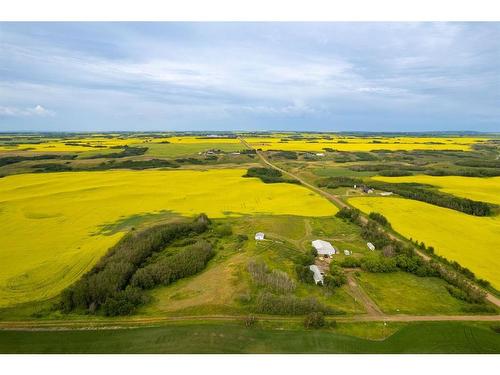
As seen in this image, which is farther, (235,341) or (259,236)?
(259,236)

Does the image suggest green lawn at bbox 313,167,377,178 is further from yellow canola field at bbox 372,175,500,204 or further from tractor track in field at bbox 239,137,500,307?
tractor track in field at bbox 239,137,500,307

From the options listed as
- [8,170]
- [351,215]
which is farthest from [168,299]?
[8,170]

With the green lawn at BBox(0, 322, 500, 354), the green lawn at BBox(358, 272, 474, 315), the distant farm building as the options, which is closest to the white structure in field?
the green lawn at BBox(358, 272, 474, 315)

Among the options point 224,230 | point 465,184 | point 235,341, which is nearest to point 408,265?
point 235,341

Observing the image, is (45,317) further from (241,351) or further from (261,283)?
(261,283)

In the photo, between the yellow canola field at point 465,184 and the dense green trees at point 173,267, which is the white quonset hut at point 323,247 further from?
the yellow canola field at point 465,184

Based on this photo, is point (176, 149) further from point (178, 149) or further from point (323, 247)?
point (323, 247)
